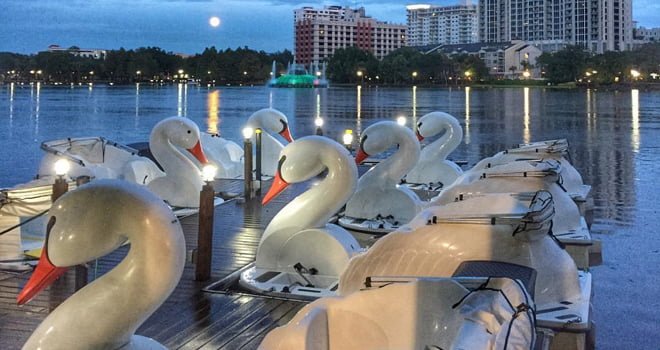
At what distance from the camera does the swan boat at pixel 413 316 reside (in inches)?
128

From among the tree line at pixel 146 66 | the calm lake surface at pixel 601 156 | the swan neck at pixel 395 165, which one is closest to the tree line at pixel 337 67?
the tree line at pixel 146 66

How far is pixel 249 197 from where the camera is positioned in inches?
479

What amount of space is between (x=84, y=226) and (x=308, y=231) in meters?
3.46

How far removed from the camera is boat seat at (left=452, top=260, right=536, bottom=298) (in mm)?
4043

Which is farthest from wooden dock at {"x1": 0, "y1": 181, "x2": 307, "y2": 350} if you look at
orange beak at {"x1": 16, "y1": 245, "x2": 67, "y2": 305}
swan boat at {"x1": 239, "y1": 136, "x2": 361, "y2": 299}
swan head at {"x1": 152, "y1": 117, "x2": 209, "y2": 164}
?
swan head at {"x1": 152, "y1": 117, "x2": 209, "y2": 164}

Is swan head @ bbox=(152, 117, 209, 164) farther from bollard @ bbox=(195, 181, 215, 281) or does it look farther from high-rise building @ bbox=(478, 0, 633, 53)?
high-rise building @ bbox=(478, 0, 633, 53)

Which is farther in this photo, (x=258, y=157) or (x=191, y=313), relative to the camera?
(x=258, y=157)

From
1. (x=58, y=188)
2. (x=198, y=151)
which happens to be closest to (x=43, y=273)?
(x=58, y=188)

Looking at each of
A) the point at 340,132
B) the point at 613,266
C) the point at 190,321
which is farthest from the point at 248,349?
the point at 340,132

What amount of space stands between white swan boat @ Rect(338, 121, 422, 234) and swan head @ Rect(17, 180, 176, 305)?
19.3 ft

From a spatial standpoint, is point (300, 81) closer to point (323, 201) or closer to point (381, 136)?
point (381, 136)

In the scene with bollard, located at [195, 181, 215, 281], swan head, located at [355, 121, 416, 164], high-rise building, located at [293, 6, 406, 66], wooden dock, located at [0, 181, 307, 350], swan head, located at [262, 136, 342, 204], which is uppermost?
high-rise building, located at [293, 6, 406, 66]

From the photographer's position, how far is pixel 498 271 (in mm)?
4188

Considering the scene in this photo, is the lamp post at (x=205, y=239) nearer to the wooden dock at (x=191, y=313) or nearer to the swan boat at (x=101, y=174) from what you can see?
the wooden dock at (x=191, y=313)
